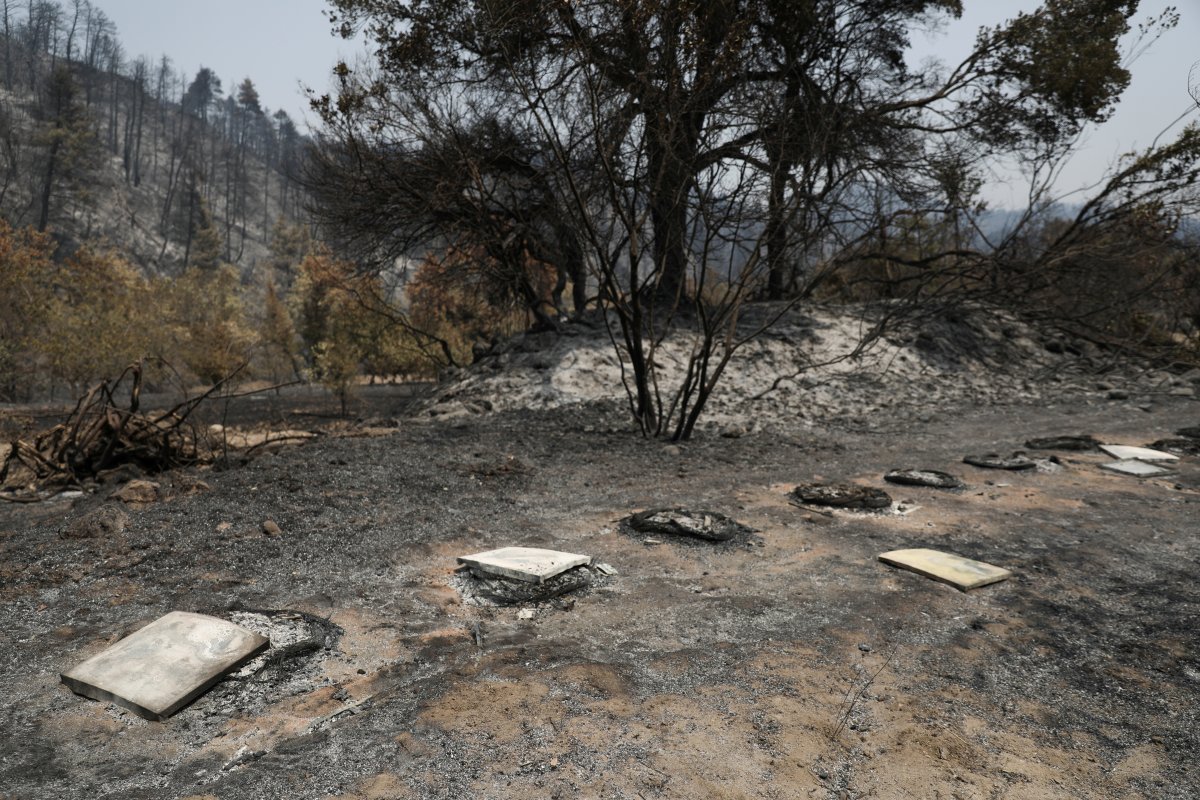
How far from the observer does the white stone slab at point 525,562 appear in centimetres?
299

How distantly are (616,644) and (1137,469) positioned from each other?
498 centimetres

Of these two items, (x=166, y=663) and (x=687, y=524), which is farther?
(x=687, y=524)

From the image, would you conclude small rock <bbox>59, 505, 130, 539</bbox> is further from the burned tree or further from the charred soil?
the burned tree

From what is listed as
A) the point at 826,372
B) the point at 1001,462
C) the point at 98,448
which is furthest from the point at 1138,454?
the point at 98,448

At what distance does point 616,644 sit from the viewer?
2.49 metres

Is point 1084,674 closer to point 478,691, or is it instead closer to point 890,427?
point 478,691

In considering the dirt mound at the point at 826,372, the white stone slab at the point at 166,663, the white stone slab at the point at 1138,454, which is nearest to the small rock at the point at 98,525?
the white stone slab at the point at 166,663

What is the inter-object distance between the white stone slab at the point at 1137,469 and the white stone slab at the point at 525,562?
4.59m

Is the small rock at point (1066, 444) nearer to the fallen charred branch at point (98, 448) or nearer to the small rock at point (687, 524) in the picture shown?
the small rock at point (687, 524)

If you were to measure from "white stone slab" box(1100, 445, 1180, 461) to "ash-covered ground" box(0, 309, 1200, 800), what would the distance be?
49 cm

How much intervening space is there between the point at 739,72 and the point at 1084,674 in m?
6.58

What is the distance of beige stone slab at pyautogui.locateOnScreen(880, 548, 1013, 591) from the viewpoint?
119 inches

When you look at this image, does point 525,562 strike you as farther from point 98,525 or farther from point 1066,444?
point 1066,444

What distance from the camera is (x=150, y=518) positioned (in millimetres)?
3775
